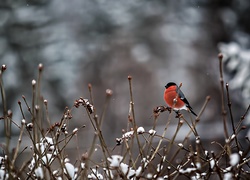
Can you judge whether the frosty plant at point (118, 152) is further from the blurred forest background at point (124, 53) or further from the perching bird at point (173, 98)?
the blurred forest background at point (124, 53)

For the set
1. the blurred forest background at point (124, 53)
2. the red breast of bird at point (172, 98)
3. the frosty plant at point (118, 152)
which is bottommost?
the frosty plant at point (118, 152)

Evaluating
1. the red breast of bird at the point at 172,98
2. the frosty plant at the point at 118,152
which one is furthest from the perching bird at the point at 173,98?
the frosty plant at the point at 118,152

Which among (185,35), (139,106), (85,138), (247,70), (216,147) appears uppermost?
(185,35)

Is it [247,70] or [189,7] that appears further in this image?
[189,7]

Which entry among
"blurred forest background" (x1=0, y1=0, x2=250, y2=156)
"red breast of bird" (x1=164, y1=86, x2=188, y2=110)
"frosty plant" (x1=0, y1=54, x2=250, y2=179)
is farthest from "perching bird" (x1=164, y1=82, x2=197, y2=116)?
"blurred forest background" (x1=0, y1=0, x2=250, y2=156)

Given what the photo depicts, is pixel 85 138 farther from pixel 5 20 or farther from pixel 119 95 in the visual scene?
pixel 5 20

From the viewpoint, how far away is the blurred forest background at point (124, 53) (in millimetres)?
9898

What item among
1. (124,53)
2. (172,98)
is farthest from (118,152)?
(124,53)

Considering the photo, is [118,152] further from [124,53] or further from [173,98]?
[124,53]

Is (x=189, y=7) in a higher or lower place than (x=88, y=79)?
higher

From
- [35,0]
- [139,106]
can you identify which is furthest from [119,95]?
[35,0]

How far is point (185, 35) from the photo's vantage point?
10.1 meters

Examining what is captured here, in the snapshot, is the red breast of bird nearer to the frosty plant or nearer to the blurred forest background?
the frosty plant

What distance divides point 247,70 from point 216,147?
13.4 ft
